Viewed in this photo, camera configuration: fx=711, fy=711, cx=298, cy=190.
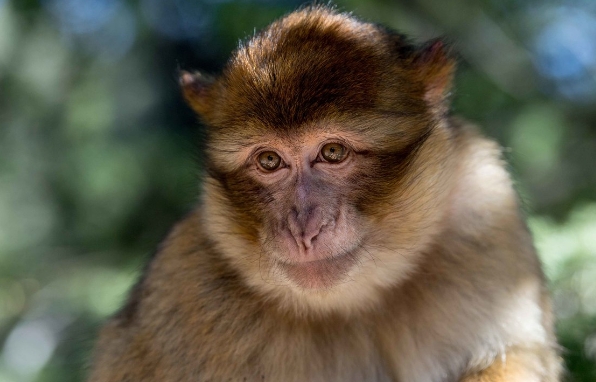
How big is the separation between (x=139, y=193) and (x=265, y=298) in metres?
→ 3.50

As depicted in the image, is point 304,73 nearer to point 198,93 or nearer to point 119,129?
point 198,93

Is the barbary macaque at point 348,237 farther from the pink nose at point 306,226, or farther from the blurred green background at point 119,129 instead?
the blurred green background at point 119,129

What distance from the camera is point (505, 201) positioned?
3279 mm

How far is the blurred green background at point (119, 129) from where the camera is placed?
18.7 feet

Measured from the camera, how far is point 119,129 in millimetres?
6492

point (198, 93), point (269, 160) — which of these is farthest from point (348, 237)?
point (198, 93)

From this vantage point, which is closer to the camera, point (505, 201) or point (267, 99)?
point (267, 99)

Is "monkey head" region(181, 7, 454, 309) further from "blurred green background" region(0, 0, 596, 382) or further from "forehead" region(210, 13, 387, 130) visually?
"blurred green background" region(0, 0, 596, 382)

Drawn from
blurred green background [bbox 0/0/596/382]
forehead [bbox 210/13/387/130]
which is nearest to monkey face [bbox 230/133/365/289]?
forehead [bbox 210/13/387/130]

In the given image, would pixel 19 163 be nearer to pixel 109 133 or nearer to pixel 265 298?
pixel 109 133

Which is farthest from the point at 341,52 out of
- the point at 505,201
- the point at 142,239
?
the point at 142,239

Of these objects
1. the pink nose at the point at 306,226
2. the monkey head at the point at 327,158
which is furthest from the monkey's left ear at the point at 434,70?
the pink nose at the point at 306,226

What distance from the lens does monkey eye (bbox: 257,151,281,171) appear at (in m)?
2.95

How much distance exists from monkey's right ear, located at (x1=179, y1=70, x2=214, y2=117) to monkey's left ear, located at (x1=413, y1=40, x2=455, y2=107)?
37.8 inches
